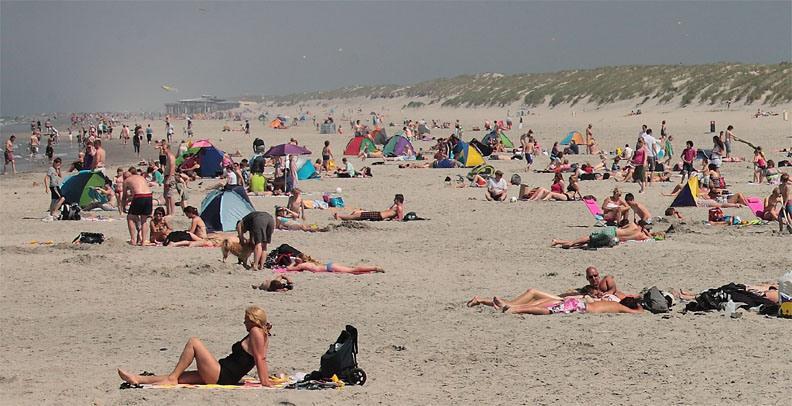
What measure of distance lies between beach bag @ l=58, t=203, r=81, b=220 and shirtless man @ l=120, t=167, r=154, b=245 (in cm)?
355

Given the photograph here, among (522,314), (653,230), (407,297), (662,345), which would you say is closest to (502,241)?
(653,230)

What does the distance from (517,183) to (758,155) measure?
5062mm

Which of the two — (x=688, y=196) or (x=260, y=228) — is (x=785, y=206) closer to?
(x=688, y=196)

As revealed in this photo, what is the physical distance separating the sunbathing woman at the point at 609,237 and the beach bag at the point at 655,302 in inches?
158

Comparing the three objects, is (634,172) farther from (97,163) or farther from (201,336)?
(201,336)

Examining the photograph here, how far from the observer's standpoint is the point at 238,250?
41.3 feet

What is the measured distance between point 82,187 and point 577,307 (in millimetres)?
11181

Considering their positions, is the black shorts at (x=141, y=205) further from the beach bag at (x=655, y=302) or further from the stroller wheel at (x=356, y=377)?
the stroller wheel at (x=356, y=377)

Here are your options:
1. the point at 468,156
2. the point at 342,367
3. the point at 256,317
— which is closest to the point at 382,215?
the point at 342,367

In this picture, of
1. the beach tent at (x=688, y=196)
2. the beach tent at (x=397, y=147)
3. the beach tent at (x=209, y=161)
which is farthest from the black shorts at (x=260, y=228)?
the beach tent at (x=397, y=147)

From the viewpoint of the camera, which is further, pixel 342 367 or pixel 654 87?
pixel 654 87

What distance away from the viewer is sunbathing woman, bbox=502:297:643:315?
9.81 metres

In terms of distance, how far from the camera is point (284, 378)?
24.7 ft

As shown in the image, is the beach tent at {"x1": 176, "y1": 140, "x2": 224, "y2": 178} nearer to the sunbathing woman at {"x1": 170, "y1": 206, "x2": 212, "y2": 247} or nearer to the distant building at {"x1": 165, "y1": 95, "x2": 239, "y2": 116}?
the sunbathing woman at {"x1": 170, "y1": 206, "x2": 212, "y2": 247}
